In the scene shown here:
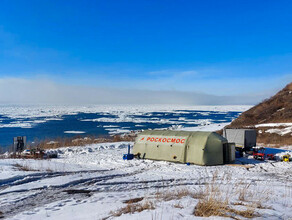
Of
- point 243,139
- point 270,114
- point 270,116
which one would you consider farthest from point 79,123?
point 243,139

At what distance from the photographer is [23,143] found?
2177 centimetres

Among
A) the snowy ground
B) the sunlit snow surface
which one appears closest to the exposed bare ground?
the sunlit snow surface

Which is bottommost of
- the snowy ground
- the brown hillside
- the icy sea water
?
the icy sea water

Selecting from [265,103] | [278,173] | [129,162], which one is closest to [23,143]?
[129,162]

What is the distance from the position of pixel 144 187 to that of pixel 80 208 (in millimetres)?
3374

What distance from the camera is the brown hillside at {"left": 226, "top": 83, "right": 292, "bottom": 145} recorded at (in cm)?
2875

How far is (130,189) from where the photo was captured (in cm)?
944

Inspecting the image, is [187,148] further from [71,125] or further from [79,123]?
[79,123]

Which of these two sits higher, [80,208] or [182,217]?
[182,217]

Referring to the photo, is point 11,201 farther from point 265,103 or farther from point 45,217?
point 265,103

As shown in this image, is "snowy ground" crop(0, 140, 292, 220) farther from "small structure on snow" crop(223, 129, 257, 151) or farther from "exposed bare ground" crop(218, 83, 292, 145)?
"exposed bare ground" crop(218, 83, 292, 145)

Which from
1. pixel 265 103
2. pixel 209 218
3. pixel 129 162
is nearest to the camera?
pixel 209 218

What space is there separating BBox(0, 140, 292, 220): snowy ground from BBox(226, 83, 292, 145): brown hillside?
1352 cm

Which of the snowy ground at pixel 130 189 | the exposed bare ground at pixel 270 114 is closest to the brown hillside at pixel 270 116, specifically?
the exposed bare ground at pixel 270 114
